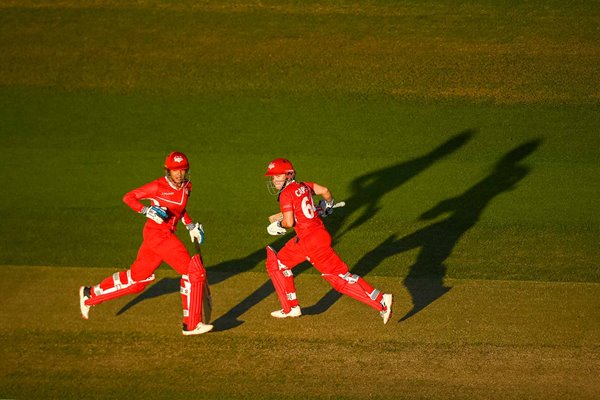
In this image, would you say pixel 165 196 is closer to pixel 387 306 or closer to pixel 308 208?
pixel 308 208

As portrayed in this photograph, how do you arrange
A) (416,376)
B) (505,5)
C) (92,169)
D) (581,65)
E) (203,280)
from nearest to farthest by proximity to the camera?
(416,376), (203,280), (92,169), (581,65), (505,5)

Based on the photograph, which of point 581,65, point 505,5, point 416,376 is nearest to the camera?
point 416,376

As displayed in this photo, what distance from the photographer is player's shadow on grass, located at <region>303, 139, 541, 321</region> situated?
1255 centimetres

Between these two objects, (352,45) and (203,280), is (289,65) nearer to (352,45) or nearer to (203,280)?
(352,45)

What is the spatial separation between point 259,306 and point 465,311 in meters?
2.85

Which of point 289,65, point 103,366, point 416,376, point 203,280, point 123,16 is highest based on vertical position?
point 123,16

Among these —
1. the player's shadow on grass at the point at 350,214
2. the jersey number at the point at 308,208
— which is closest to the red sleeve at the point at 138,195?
the player's shadow on grass at the point at 350,214

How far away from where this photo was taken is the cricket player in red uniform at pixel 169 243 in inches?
439

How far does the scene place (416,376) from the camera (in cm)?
1048

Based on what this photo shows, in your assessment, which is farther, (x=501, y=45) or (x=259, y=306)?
(x=501, y=45)

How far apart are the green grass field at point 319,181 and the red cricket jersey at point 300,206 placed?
4.42ft

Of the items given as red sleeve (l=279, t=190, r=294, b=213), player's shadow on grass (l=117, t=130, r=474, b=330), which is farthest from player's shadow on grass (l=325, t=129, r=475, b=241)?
red sleeve (l=279, t=190, r=294, b=213)

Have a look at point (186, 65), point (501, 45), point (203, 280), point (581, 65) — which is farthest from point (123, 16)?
point (203, 280)

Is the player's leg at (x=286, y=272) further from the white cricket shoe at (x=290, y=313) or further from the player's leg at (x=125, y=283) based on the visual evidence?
the player's leg at (x=125, y=283)
